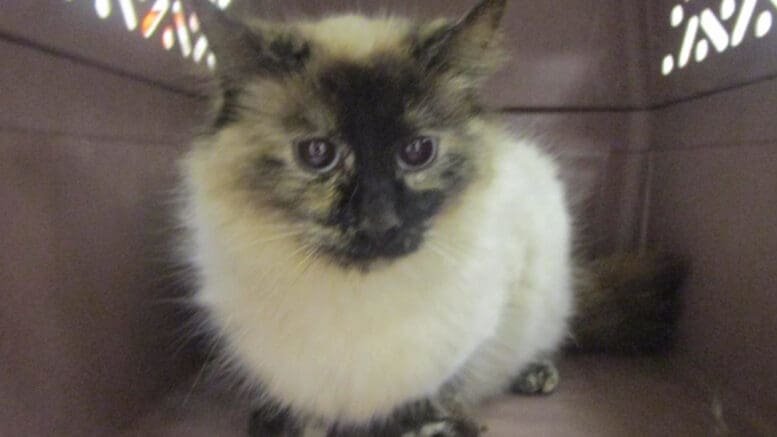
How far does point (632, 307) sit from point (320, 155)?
0.68m

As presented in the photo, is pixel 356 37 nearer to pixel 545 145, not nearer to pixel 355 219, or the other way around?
pixel 355 219

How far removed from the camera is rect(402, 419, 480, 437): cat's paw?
1.00 m

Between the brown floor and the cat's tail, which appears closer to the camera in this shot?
the brown floor

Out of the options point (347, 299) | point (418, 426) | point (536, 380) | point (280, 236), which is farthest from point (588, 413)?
point (280, 236)

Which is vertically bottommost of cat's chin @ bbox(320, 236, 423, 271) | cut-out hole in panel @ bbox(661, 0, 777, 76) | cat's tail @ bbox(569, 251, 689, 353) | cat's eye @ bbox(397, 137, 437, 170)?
cat's tail @ bbox(569, 251, 689, 353)

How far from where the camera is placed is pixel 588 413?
3.48 ft

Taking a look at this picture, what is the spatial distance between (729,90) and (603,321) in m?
0.42

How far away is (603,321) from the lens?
1.26m

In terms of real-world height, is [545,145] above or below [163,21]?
below

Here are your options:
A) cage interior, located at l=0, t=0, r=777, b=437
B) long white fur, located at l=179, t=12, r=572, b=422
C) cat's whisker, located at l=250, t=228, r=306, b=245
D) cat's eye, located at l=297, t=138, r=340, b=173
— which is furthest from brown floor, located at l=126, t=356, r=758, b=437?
cat's eye, located at l=297, t=138, r=340, b=173

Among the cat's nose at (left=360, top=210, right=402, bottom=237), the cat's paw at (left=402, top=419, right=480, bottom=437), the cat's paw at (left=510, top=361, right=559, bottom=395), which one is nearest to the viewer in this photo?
the cat's nose at (left=360, top=210, right=402, bottom=237)

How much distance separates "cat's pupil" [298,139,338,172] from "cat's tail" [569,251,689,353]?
2.11 ft

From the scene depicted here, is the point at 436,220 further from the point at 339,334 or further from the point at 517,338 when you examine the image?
the point at 517,338

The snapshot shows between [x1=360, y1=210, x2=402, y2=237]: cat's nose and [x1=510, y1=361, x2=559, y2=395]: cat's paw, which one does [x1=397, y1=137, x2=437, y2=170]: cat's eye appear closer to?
[x1=360, y1=210, x2=402, y2=237]: cat's nose
